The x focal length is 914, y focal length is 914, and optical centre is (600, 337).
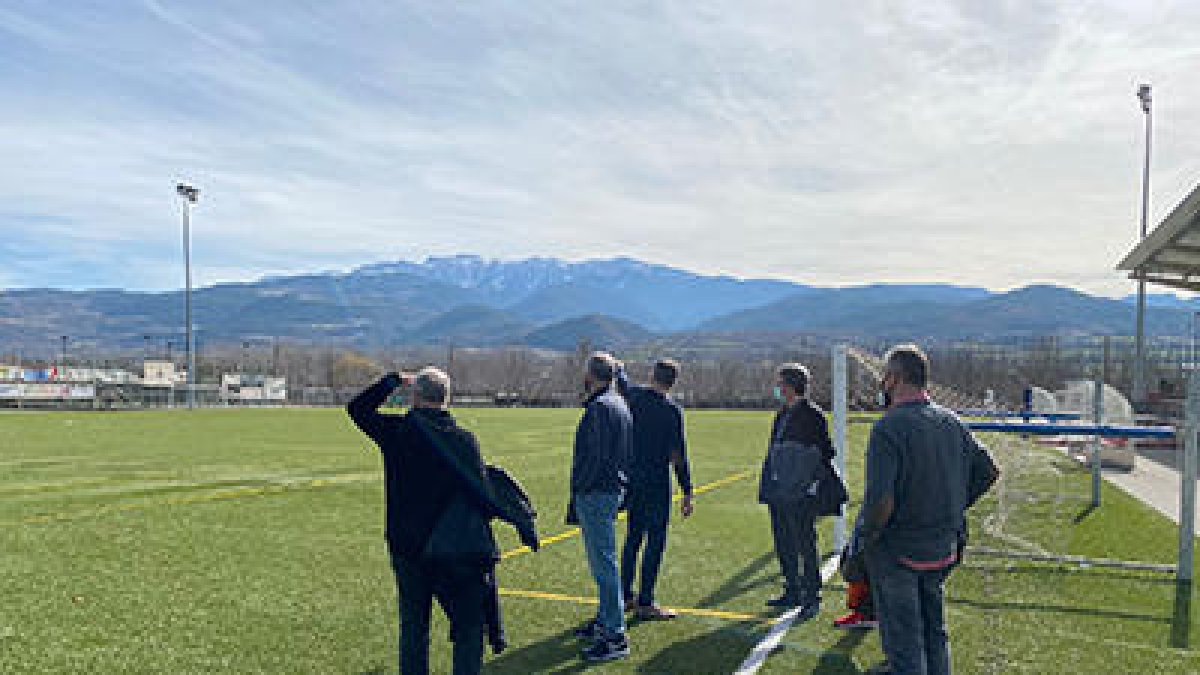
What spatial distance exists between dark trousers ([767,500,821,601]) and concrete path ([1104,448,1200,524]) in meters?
7.20

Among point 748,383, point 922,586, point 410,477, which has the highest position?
point 410,477

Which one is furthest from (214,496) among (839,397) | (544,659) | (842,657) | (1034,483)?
(1034,483)

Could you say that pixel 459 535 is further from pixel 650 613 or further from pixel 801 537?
pixel 801 537

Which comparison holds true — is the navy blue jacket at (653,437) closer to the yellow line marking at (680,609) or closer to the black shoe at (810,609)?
the yellow line marking at (680,609)

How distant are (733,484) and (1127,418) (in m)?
8.60

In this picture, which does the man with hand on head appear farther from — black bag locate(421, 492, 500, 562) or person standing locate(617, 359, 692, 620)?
person standing locate(617, 359, 692, 620)

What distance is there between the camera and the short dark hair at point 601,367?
21.8 ft

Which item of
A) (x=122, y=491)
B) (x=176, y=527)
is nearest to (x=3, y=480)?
(x=122, y=491)

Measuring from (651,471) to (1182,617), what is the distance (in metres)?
4.76

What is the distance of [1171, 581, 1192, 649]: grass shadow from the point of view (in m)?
7.13

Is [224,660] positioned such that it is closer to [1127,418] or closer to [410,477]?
[410,477]

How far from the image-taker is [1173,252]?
9109 millimetres

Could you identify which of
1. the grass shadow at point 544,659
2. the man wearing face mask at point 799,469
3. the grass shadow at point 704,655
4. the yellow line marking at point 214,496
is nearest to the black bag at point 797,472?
the man wearing face mask at point 799,469

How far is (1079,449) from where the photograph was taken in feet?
71.0
